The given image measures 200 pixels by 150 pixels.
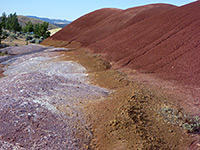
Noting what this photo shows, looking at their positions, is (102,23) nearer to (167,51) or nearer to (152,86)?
(167,51)

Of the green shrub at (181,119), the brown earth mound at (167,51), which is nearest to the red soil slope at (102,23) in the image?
the brown earth mound at (167,51)

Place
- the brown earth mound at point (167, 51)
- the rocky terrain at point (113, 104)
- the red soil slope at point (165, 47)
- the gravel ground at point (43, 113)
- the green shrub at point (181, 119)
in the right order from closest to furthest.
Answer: the gravel ground at point (43, 113)
the rocky terrain at point (113, 104)
the green shrub at point (181, 119)
the brown earth mound at point (167, 51)
the red soil slope at point (165, 47)

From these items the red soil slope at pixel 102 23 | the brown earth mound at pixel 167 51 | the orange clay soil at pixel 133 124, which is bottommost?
the orange clay soil at pixel 133 124

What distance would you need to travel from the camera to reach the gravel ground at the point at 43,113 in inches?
172

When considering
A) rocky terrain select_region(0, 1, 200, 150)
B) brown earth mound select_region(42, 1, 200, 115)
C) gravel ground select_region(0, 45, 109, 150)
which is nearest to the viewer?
gravel ground select_region(0, 45, 109, 150)

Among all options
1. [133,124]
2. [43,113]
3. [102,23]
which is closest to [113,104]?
[133,124]

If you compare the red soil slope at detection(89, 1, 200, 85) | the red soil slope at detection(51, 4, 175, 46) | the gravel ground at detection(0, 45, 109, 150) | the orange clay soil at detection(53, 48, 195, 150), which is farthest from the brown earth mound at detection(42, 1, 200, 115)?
the gravel ground at detection(0, 45, 109, 150)

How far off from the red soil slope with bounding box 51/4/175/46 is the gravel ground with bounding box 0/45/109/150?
646 inches

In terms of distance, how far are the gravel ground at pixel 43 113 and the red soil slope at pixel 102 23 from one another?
16421mm

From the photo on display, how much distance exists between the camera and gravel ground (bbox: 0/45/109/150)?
4.36 m

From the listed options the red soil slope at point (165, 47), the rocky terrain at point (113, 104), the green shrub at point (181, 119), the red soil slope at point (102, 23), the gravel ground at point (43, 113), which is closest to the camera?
the gravel ground at point (43, 113)

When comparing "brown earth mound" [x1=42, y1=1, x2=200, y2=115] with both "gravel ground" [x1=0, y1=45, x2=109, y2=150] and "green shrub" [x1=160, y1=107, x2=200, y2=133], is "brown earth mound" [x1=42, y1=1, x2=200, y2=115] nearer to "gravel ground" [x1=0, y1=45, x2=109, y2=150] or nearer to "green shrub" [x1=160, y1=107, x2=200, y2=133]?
"green shrub" [x1=160, y1=107, x2=200, y2=133]

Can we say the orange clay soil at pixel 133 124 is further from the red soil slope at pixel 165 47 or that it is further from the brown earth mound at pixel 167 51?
the red soil slope at pixel 165 47

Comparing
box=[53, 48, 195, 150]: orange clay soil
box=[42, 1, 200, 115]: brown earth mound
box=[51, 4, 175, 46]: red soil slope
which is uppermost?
box=[51, 4, 175, 46]: red soil slope
